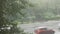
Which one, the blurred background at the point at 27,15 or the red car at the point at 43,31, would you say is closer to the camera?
the blurred background at the point at 27,15

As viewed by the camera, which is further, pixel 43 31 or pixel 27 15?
pixel 43 31

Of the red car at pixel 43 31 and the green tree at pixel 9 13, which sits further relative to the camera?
the red car at pixel 43 31

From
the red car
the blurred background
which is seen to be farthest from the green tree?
the red car

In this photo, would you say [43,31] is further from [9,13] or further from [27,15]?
[9,13]

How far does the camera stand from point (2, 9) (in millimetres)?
1433

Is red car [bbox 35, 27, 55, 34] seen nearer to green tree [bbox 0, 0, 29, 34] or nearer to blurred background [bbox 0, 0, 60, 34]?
blurred background [bbox 0, 0, 60, 34]

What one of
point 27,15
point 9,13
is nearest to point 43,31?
point 27,15

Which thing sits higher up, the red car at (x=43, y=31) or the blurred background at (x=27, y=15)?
the blurred background at (x=27, y=15)

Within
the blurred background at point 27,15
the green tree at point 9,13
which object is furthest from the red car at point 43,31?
the green tree at point 9,13

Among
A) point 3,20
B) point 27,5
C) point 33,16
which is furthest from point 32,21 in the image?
point 3,20

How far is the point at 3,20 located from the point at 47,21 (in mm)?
611

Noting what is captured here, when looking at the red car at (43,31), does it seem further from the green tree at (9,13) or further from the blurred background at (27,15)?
the green tree at (9,13)

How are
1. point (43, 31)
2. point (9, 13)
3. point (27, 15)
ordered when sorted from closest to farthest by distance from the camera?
point (9, 13) < point (27, 15) < point (43, 31)

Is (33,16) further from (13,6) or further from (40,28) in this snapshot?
(13,6)
